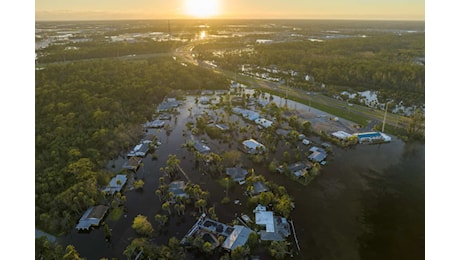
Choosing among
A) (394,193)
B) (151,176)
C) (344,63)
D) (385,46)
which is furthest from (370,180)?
(385,46)

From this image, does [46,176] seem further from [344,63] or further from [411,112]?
[344,63]

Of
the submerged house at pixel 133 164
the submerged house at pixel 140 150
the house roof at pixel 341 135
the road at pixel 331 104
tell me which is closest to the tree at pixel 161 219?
the submerged house at pixel 133 164

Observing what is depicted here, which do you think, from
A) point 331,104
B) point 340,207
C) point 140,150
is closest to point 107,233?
point 140,150

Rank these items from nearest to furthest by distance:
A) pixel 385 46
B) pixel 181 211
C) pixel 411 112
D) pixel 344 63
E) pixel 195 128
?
pixel 181 211, pixel 195 128, pixel 411 112, pixel 344 63, pixel 385 46

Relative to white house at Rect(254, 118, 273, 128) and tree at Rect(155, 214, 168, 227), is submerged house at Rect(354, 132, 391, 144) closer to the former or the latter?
white house at Rect(254, 118, 273, 128)

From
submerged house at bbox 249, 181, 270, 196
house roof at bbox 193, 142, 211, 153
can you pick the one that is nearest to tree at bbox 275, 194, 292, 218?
submerged house at bbox 249, 181, 270, 196
